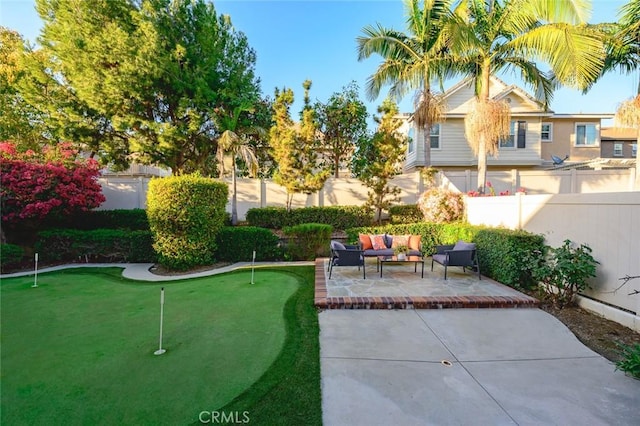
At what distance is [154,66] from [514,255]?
44.4ft

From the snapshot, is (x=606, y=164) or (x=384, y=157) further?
(x=606, y=164)

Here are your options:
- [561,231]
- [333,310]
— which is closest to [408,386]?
[333,310]

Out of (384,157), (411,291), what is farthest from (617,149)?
(411,291)

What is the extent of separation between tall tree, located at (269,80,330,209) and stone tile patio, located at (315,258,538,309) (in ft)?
15.3

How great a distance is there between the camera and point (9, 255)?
845 centimetres

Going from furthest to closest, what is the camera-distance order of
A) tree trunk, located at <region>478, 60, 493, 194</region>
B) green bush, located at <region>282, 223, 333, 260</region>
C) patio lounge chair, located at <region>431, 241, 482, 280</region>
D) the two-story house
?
the two-story house < tree trunk, located at <region>478, 60, 493, 194</region> < green bush, located at <region>282, 223, 333, 260</region> < patio lounge chair, located at <region>431, 241, 482, 280</region>

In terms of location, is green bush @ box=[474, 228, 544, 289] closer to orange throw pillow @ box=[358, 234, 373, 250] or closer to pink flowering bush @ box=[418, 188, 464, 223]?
orange throw pillow @ box=[358, 234, 373, 250]

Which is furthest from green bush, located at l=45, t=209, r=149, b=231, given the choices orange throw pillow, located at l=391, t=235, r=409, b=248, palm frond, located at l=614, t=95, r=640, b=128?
palm frond, located at l=614, t=95, r=640, b=128

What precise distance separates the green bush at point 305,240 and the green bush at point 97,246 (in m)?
4.46

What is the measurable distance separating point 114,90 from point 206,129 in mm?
3751

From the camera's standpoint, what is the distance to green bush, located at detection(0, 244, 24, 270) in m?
8.33

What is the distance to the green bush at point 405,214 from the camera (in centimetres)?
1166

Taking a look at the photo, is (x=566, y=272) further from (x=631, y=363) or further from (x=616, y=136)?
(x=616, y=136)

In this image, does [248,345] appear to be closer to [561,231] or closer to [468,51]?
[561,231]
